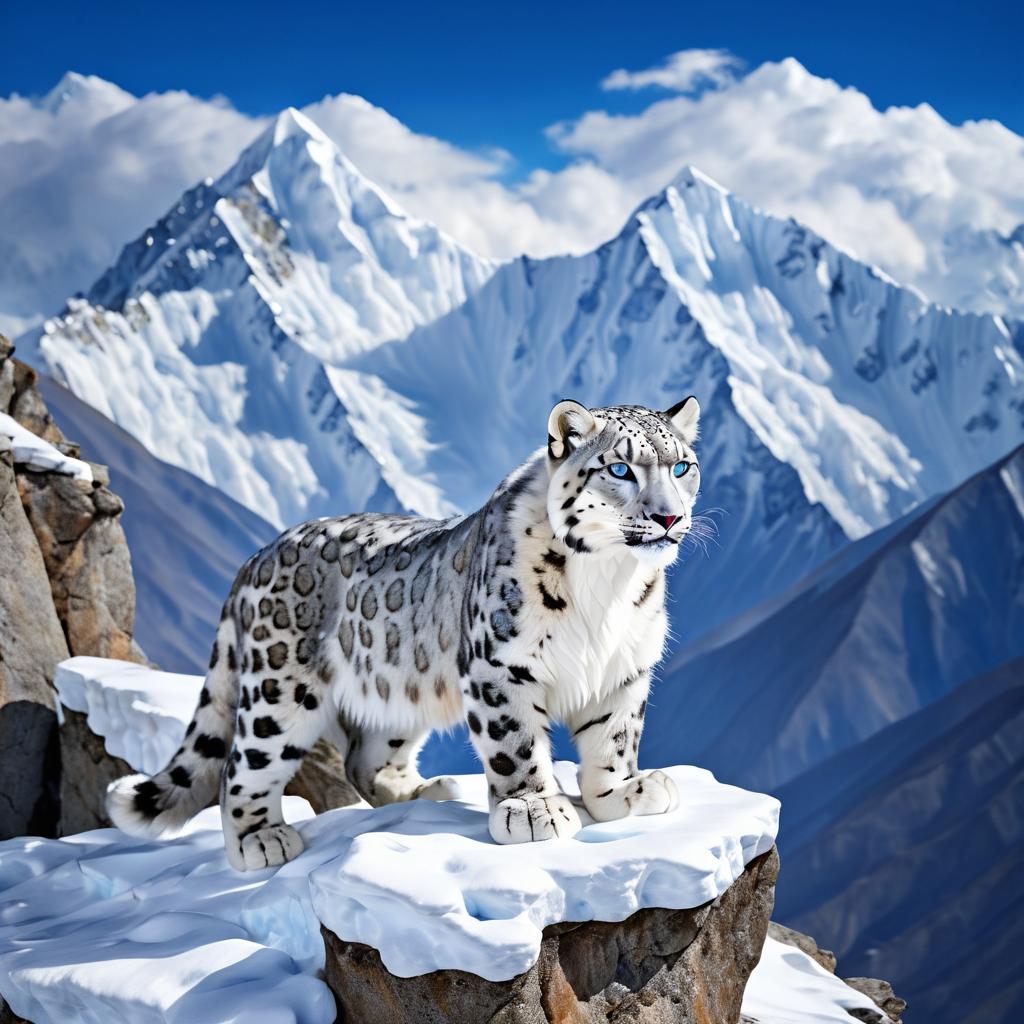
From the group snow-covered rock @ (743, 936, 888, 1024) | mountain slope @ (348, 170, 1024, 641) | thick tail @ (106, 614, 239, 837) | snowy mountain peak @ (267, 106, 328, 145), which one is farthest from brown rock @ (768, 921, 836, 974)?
snowy mountain peak @ (267, 106, 328, 145)

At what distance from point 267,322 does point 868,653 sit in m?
18.1

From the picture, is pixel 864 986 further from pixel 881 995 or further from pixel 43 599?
pixel 43 599

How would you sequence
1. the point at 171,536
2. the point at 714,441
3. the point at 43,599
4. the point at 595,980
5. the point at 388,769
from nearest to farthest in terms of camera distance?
the point at 595,980
the point at 388,769
the point at 43,599
the point at 171,536
the point at 714,441

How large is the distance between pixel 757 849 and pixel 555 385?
25.4 m

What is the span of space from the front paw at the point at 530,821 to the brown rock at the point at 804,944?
2.65 metres

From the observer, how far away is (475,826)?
312 centimetres

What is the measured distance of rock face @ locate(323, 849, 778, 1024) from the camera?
2592 mm

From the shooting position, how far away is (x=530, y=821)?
2887 mm

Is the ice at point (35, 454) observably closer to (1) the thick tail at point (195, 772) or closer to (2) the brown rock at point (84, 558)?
(2) the brown rock at point (84, 558)

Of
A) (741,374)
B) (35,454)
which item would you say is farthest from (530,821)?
(741,374)

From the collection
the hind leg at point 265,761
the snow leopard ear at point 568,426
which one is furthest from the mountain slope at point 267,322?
the snow leopard ear at point 568,426

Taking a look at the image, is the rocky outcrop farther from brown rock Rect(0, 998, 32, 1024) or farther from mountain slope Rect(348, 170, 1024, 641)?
mountain slope Rect(348, 170, 1024, 641)

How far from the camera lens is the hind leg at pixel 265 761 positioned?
3389mm

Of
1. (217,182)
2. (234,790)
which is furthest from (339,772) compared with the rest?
(217,182)
